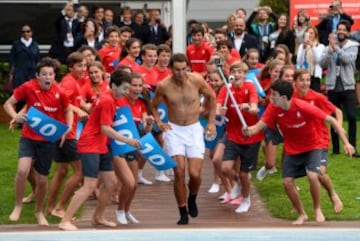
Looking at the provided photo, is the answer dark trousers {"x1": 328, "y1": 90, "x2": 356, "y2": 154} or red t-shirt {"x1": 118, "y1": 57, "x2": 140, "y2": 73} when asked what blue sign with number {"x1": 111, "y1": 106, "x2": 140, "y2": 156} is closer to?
red t-shirt {"x1": 118, "y1": 57, "x2": 140, "y2": 73}

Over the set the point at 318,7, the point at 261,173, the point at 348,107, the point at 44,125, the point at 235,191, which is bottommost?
the point at 261,173

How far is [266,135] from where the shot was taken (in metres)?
15.3

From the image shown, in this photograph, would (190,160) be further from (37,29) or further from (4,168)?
(37,29)

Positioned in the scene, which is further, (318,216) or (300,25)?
(300,25)

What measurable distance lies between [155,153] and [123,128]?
1.48ft

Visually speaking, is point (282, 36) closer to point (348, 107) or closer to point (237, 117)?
point (348, 107)

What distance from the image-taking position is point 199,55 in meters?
18.1

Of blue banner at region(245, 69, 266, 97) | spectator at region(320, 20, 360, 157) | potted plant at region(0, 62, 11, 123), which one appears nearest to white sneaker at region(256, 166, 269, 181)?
blue banner at region(245, 69, 266, 97)

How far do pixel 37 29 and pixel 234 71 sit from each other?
40.5 feet

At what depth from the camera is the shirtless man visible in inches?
493

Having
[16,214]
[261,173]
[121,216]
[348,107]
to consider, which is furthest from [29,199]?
[348,107]

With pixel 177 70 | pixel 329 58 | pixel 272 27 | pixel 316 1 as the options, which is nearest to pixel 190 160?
pixel 177 70

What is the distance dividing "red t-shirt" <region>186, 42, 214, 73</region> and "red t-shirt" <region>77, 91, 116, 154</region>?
6.03 meters

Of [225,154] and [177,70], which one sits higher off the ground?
[177,70]
